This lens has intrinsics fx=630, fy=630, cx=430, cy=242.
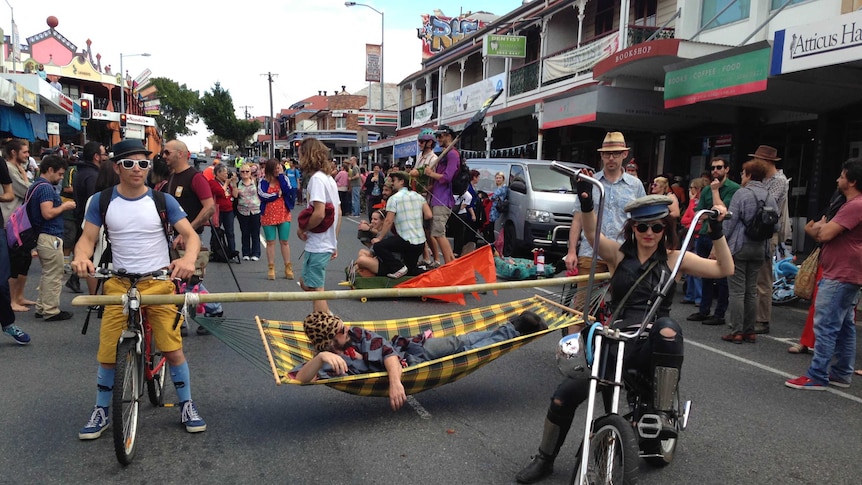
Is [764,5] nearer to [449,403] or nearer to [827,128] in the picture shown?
[827,128]

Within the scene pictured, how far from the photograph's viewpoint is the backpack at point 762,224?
251 inches

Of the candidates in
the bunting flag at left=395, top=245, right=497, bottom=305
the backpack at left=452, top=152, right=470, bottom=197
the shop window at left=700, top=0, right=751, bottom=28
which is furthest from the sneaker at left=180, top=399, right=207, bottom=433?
the shop window at left=700, top=0, right=751, bottom=28

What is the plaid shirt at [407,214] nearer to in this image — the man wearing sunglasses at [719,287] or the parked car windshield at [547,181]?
the man wearing sunglasses at [719,287]

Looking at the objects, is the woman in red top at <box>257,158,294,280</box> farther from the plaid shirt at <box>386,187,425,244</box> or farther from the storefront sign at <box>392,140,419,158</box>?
the storefront sign at <box>392,140,419,158</box>

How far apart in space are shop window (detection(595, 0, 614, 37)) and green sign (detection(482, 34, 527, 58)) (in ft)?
8.40

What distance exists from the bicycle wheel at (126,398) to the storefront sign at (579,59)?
50.6ft

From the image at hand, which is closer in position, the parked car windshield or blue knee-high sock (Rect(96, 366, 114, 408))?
blue knee-high sock (Rect(96, 366, 114, 408))

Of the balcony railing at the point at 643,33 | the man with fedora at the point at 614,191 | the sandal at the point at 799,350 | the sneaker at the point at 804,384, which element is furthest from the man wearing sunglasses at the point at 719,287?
the balcony railing at the point at 643,33

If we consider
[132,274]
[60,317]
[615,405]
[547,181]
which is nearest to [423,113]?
[547,181]

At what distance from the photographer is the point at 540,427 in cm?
427

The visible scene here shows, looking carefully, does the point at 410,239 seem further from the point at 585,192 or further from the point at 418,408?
the point at 585,192

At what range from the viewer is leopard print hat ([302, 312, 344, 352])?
388 centimetres

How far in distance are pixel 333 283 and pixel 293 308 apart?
192cm

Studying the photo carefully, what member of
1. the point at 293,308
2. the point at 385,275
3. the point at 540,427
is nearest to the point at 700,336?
the point at 540,427
